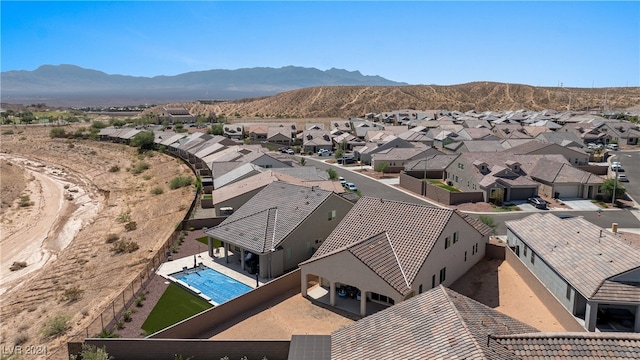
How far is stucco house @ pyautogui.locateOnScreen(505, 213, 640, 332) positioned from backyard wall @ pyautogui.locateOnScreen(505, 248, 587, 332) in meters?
0.46

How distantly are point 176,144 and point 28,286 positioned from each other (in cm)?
6039

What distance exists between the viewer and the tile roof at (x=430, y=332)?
1658cm

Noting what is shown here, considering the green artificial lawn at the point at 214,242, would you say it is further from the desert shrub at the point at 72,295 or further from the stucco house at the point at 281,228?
the desert shrub at the point at 72,295

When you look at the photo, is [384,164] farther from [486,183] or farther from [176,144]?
[176,144]

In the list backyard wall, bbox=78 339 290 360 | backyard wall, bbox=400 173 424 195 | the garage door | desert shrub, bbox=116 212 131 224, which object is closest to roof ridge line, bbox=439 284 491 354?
backyard wall, bbox=78 339 290 360

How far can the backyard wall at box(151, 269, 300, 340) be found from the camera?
79.0 ft

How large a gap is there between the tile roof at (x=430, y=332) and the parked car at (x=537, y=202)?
1466 inches

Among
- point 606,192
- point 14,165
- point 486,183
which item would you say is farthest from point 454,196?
point 14,165

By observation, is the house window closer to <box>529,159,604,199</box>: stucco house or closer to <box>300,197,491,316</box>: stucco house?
<box>300,197,491,316</box>: stucco house

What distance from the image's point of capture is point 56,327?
27.3m

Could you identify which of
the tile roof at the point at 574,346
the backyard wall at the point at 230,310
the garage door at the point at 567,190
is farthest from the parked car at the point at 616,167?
the tile roof at the point at 574,346

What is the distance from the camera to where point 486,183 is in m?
55.7

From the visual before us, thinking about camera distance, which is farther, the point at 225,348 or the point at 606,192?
the point at 606,192

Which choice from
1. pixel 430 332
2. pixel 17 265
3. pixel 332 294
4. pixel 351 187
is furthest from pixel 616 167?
pixel 17 265
